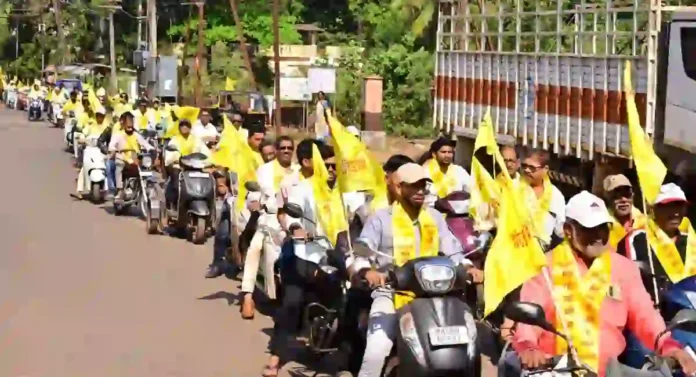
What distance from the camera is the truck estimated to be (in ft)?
38.7

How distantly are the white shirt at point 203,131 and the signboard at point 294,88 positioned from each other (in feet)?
45.5

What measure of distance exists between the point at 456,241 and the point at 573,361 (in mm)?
2039

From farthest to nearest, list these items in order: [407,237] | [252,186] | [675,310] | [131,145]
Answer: [131,145]
[252,186]
[407,237]
[675,310]

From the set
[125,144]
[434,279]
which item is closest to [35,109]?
[125,144]

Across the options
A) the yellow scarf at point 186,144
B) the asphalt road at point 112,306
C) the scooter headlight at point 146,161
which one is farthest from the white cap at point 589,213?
the scooter headlight at point 146,161

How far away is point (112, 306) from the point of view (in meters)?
10.7

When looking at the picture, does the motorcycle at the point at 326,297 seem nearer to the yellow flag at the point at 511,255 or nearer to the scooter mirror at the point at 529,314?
the yellow flag at the point at 511,255

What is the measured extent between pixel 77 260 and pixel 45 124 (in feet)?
112

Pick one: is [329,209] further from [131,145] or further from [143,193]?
[131,145]

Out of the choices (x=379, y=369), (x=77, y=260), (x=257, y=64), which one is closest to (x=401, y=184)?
(x=379, y=369)

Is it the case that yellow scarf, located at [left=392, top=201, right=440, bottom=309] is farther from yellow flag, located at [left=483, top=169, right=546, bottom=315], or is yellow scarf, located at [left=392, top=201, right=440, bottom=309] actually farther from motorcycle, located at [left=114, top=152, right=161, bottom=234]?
motorcycle, located at [left=114, top=152, right=161, bottom=234]

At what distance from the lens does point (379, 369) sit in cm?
617

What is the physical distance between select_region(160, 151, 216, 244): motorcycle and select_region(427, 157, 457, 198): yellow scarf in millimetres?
5148

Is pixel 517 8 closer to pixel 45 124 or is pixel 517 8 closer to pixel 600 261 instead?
pixel 600 261
